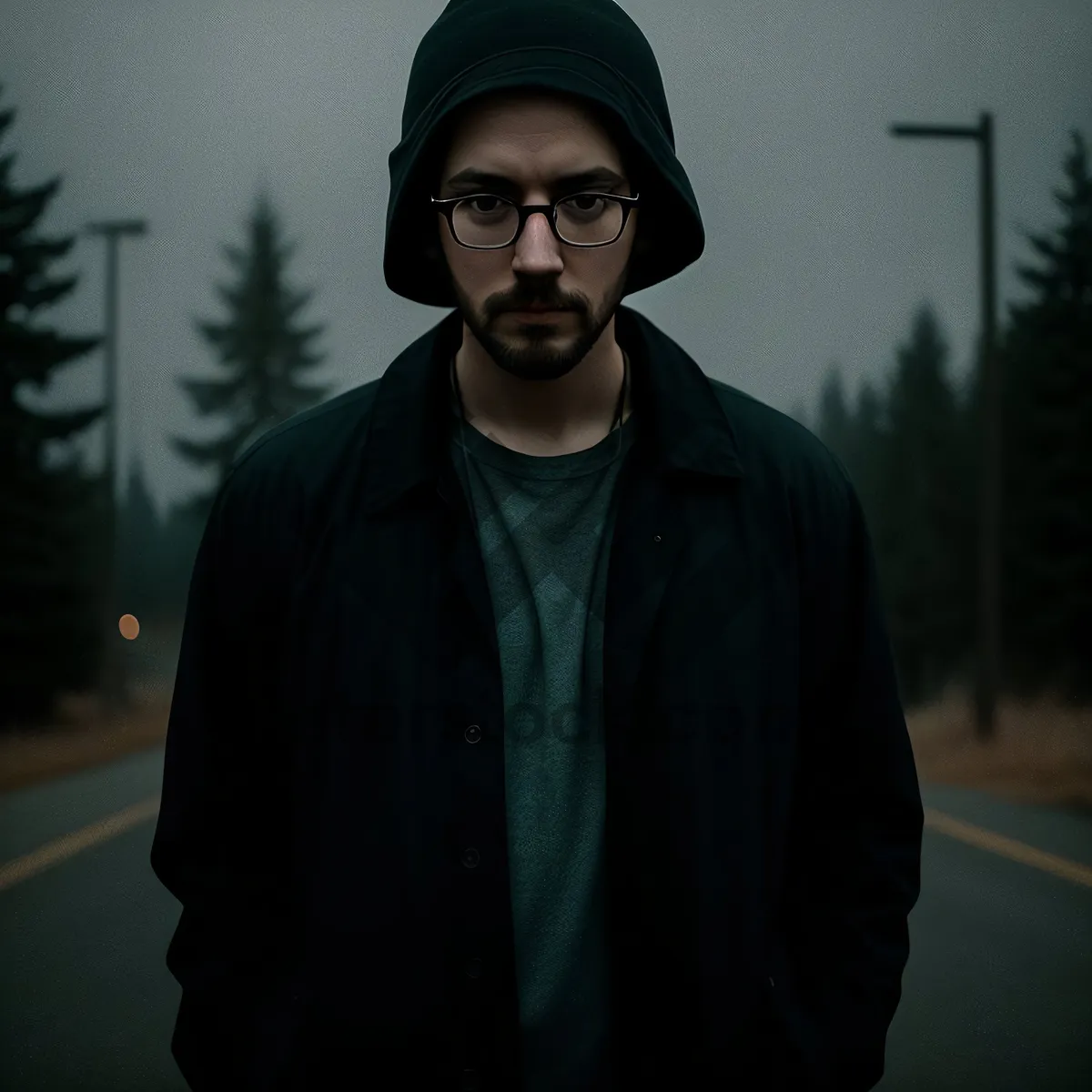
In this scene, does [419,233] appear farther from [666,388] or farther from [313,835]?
[313,835]

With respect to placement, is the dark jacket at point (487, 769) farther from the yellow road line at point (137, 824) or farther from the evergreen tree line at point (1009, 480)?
the yellow road line at point (137, 824)

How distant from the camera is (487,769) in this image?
135cm

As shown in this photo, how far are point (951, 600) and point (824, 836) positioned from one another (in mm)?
13970

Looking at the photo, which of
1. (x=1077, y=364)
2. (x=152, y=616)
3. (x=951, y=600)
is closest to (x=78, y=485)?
(x=152, y=616)

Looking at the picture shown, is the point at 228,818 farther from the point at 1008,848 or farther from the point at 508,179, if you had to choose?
the point at 1008,848

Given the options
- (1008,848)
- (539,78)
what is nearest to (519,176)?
(539,78)

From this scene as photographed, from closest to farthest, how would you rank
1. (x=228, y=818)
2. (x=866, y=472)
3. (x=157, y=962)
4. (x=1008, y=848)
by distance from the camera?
(x=228, y=818) < (x=157, y=962) < (x=1008, y=848) < (x=866, y=472)

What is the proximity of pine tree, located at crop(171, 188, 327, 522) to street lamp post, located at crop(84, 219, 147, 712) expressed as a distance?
32.7 ft

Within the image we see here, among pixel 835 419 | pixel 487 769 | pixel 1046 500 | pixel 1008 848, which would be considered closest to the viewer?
pixel 487 769

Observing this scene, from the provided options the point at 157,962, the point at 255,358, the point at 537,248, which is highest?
the point at 255,358

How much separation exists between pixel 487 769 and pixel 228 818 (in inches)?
16.1

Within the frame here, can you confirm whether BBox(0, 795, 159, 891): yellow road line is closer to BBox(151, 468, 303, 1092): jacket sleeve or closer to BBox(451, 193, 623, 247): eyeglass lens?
BBox(151, 468, 303, 1092): jacket sleeve

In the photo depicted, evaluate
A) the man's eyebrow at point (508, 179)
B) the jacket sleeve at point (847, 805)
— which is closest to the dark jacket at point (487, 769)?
the jacket sleeve at point (847, 805)

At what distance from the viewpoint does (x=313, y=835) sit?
143 cm
